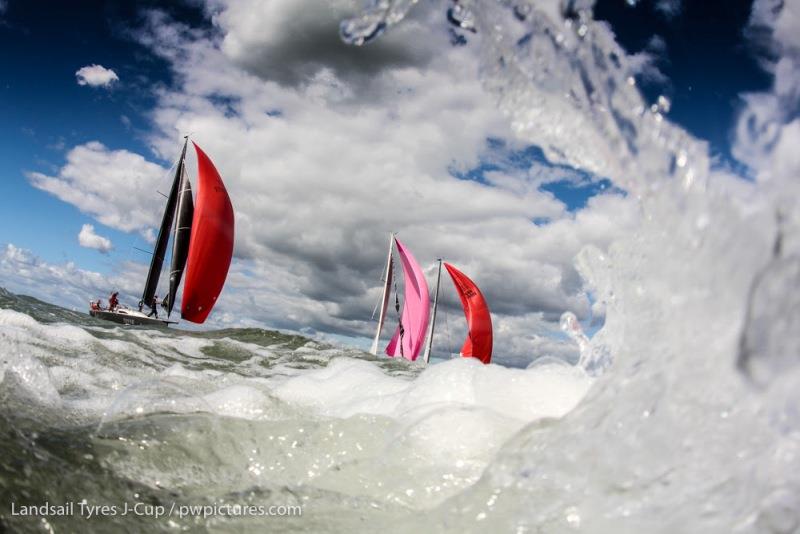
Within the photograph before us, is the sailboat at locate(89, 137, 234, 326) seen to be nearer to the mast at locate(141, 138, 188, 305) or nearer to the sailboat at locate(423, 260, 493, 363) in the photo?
the mast at locate(141, 138, 188, 305)

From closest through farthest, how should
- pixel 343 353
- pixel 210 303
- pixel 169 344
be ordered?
pixel 169 344 → pixel 343 353 → pixel 210 303

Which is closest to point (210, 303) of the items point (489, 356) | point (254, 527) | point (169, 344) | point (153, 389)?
point (489, 356)

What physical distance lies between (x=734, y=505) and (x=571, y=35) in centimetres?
150

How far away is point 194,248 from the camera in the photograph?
67.6ft

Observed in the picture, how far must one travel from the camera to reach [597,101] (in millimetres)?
1971

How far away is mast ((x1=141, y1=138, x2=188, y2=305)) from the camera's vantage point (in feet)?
75.7

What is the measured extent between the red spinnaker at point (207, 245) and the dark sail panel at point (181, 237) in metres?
1.41

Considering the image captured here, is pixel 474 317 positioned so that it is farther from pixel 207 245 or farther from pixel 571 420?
pixel 571 420

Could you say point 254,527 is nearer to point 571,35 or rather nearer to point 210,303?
point 571,35

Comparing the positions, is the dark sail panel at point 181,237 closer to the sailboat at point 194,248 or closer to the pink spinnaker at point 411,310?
the sailboat at point 194,248

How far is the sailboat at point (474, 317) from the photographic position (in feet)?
75.2

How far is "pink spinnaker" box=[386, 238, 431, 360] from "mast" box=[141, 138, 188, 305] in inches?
373

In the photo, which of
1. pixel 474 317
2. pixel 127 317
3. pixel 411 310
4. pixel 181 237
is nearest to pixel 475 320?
pixel 474 317

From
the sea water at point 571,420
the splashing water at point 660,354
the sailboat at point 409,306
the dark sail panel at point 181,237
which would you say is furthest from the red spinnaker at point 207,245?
the splashing water at point 660,354
